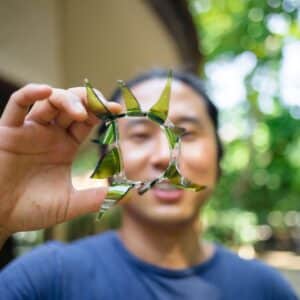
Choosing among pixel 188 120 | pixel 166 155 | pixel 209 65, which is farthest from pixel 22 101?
pixel 209 65

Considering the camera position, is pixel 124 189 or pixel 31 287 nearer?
pixel 124 189

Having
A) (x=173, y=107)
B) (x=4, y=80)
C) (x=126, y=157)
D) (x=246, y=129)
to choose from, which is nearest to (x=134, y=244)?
(x=126, y=157)

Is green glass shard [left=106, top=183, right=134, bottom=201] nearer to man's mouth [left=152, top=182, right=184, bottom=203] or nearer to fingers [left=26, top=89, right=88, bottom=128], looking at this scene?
fingers [left=26, top=89, right=88, bottom=128]

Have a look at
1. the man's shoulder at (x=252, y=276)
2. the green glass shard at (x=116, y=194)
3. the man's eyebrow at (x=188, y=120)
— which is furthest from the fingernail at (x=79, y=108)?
the man's shoulder at (x=252, y=276)

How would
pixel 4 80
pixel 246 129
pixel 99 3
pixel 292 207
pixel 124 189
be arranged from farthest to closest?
pixel 292 207, pixel 246 129, pixel 99 3, pixel 4 80, pixel 124 189

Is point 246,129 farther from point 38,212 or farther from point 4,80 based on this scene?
point 38,212

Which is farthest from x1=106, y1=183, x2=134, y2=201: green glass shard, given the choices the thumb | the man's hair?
the man's hair
